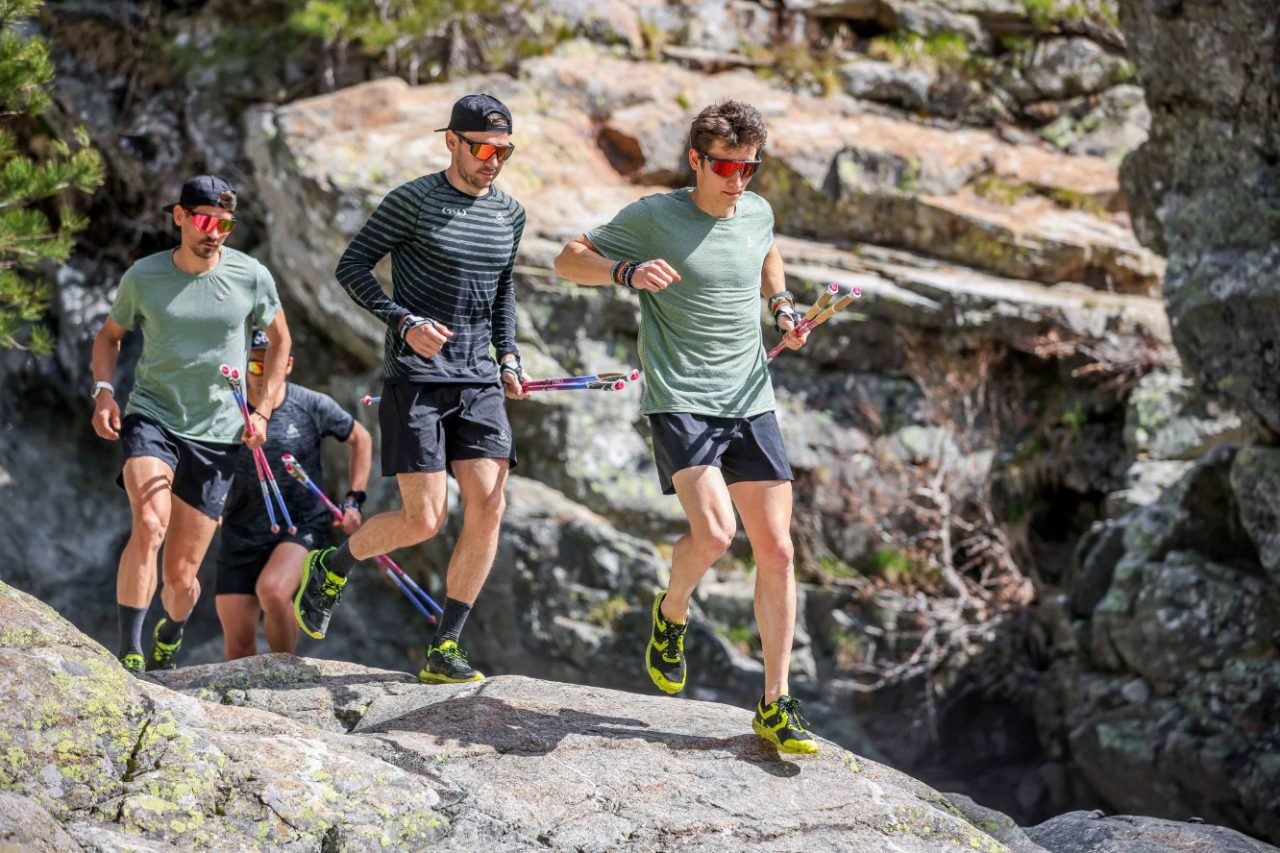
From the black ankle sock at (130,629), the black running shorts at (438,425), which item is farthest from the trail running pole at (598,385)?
the black ankle sock at (130,629)

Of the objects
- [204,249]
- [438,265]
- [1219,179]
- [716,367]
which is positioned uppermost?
[438,265]

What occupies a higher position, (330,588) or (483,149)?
(483,149)

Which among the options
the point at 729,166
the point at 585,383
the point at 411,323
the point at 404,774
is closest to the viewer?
the point at 404,774

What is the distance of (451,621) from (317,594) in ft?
2.24

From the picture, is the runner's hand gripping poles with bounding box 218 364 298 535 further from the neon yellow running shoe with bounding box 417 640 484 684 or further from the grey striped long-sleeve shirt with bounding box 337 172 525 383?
the neon yellow running shoe with bounding box 417 640 484 684

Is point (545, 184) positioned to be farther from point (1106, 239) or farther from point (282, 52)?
point (1106, 239)

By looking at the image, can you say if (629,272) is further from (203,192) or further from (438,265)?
(203,192)

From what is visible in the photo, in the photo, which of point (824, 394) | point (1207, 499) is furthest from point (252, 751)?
point (824, 394)

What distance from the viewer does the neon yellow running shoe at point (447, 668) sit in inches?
256

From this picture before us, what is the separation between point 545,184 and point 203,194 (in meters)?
7.94

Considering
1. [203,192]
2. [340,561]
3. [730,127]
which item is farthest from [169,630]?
[730,127]

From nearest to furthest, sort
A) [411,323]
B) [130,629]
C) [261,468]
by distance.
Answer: [411,323] < [130,629] < [261,468]

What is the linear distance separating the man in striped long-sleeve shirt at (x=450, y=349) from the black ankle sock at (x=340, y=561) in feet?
0.28

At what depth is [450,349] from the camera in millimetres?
6297
